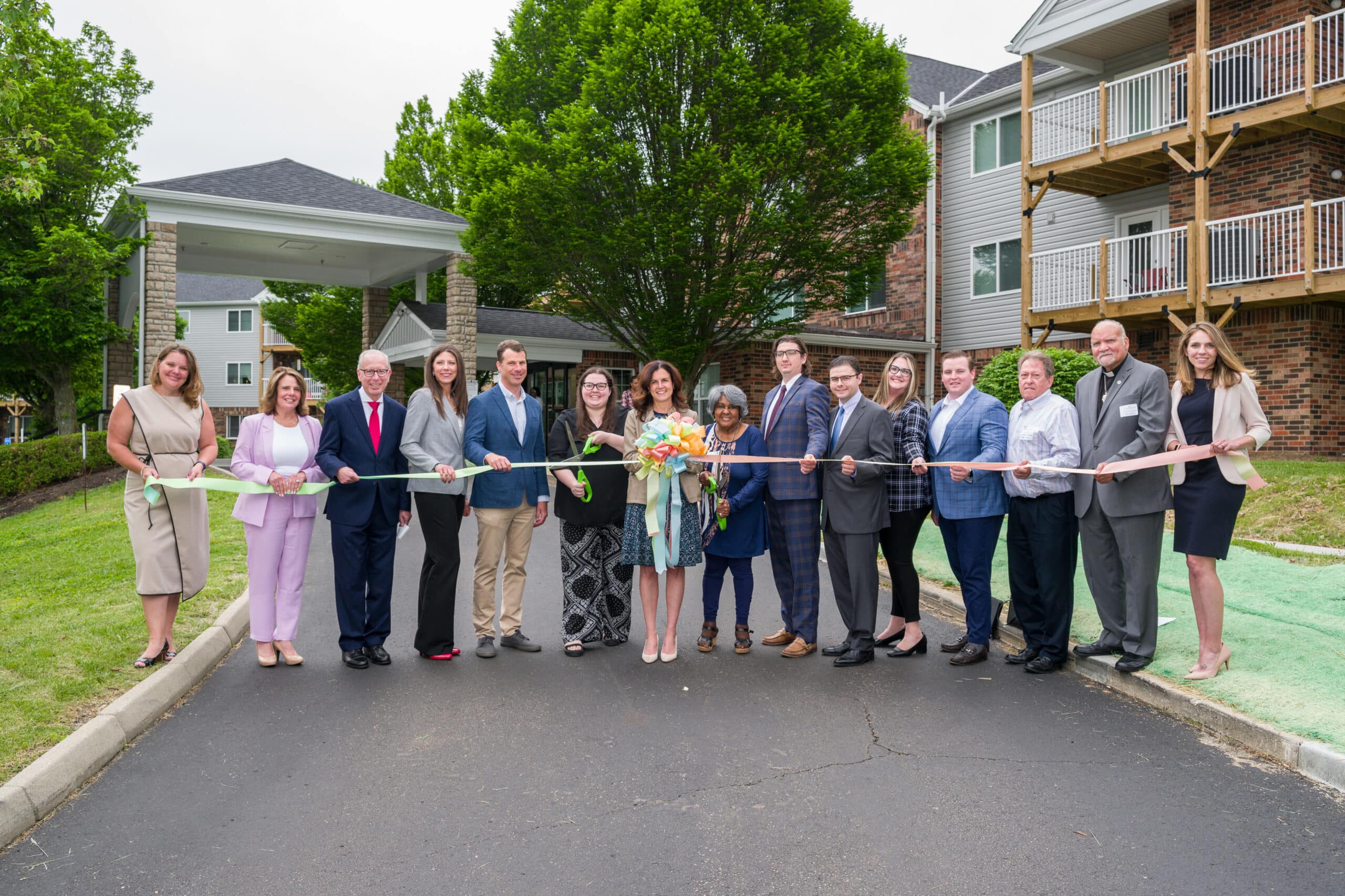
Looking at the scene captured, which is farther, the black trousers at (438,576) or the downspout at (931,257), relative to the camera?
the downspout at (931,257)

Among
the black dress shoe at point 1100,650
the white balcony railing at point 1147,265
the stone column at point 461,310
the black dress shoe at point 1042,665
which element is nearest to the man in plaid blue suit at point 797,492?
the black dress shoe at point 1042,665

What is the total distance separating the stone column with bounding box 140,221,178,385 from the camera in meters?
19.8

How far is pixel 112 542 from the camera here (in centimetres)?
1196

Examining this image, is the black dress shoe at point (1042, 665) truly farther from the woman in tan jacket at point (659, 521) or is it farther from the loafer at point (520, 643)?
the loafer at point (520, 643)

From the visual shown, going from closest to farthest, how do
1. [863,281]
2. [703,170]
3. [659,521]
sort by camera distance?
[659,521] < [703,170] < [863,281]

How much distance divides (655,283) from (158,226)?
10768 mm

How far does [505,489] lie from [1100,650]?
163 inches

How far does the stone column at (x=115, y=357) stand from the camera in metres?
24.8

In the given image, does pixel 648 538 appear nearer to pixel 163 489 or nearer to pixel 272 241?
pixel 163 489

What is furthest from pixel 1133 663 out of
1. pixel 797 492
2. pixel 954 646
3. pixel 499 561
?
pixel 499 561

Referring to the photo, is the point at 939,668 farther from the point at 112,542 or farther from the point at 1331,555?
the point at 112,542

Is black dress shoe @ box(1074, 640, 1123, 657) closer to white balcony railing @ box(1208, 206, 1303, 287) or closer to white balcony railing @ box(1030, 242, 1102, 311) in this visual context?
white balcony railing @ box(1208, 206, 1303, 287)

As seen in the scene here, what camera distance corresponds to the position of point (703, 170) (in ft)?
57.7

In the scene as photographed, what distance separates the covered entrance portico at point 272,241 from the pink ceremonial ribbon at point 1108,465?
1549cm
